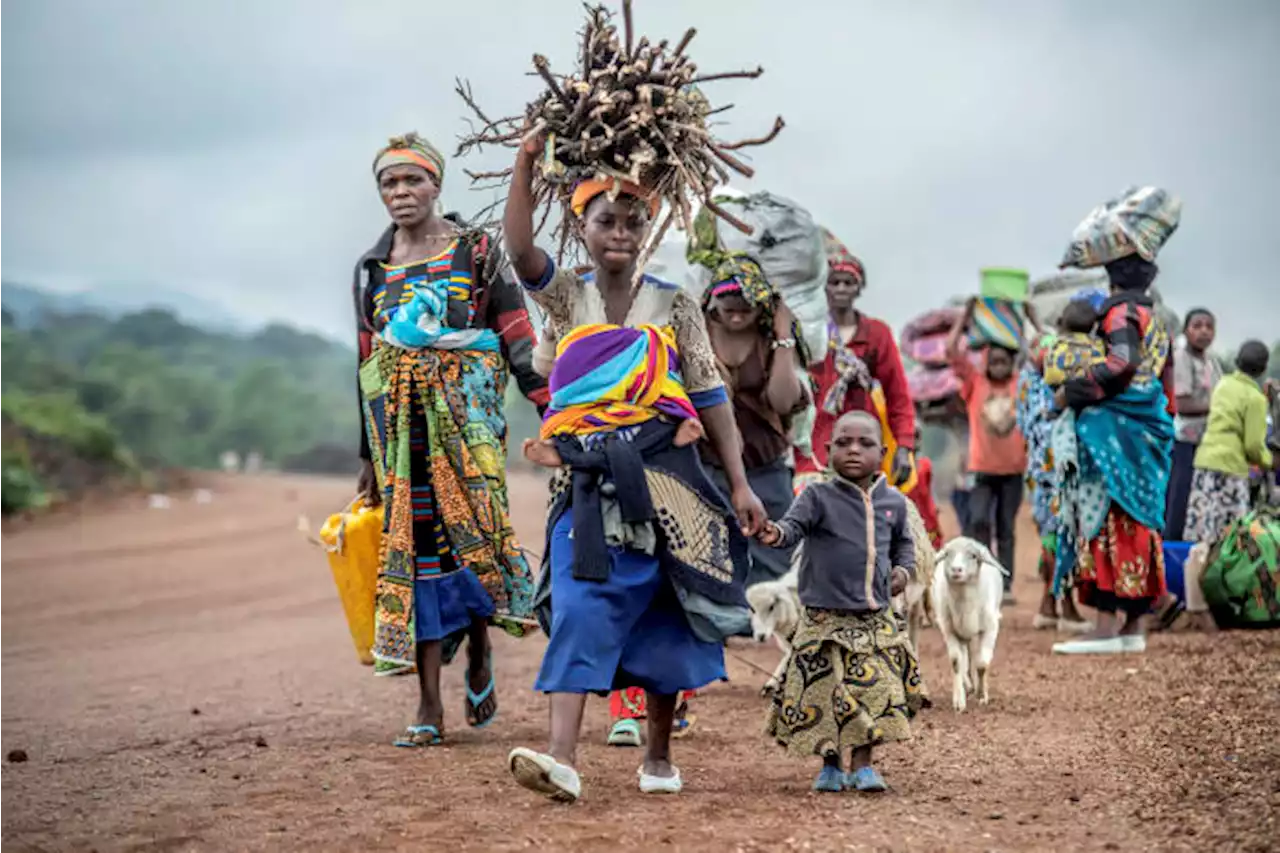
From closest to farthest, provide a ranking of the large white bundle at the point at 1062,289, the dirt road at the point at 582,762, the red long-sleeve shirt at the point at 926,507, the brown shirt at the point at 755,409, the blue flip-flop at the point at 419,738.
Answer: the dirt road at the point at 582,762, the blue flip-flop at the point at 419,738, the brown shirt at the point at 755,409, the red long-sleeve shirt at the point at 926,507, the large white bundle at the point at 1062,289

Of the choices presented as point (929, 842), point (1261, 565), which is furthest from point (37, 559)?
point (929, 842)

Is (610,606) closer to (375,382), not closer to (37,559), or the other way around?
(375,382)

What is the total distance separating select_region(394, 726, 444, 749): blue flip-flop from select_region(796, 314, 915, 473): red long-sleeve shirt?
2.97m

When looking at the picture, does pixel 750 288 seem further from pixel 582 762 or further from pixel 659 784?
pixel 659 784

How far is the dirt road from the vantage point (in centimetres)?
482

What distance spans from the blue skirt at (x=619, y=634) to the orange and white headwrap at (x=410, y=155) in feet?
7.62

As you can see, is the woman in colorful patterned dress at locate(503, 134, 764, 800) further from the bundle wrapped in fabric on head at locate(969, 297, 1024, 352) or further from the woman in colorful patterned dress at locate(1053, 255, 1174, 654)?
the bundle wrapped in fabric on head at locate(969, 297, 1024, 352)

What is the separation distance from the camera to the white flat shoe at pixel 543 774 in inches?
190

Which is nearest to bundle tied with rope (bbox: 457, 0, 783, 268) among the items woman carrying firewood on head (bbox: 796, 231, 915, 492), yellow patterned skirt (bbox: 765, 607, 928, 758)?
yellow patterned skirt (bbox: 765, 607, 928, 758)

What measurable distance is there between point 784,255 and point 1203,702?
3.27 metres

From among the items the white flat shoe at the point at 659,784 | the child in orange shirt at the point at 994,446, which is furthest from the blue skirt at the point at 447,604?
the child in orange shirt at the point at 994,446

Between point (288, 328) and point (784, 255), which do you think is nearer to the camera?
point (784, 255)

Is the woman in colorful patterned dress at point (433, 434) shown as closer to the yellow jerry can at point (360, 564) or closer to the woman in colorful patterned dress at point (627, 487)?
the yellow jerry can at point (360, 564)

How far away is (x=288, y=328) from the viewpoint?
96500 mm
